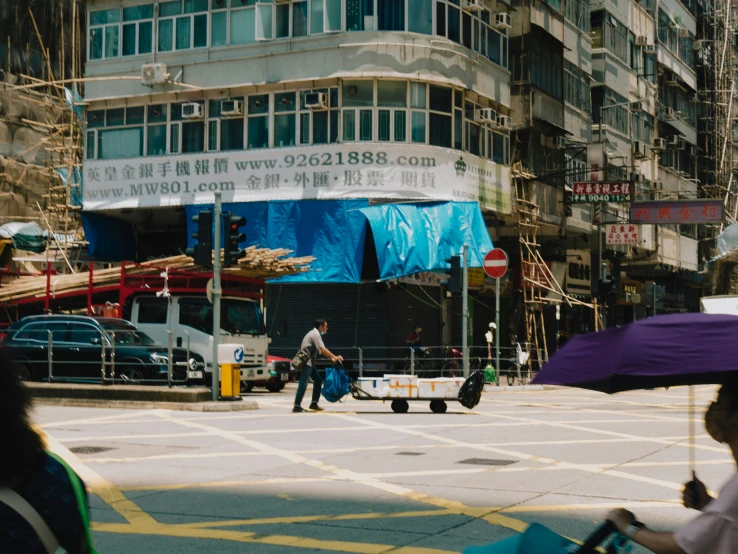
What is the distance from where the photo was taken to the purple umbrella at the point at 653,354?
3465 millimetres

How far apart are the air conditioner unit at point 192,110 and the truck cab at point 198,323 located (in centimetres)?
844

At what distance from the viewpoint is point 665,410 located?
19.9 metres

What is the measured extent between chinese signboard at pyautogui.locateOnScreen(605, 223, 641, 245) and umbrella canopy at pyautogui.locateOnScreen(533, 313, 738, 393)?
37.4m

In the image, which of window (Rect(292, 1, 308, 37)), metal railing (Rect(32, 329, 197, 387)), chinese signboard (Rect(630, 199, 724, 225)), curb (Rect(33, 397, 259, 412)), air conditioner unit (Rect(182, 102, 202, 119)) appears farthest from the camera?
chinese signboard (Rect(630, 199, 724, 225))

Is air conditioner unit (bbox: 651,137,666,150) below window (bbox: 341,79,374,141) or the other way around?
the other way around

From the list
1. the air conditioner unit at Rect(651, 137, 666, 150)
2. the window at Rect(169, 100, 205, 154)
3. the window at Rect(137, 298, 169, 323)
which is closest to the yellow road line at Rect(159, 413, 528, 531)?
the window at Rect(137, 298, 169, 323)

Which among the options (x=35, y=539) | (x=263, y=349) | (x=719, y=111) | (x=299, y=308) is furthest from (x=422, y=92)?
(x=719, y=111)

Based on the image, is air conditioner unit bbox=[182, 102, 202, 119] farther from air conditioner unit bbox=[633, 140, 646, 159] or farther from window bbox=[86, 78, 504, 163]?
air conditioner unit bbox=[633, 140, 646, 159]

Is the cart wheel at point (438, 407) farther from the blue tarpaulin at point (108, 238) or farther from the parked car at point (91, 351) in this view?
the blue tarpaulin at point (108, 238)

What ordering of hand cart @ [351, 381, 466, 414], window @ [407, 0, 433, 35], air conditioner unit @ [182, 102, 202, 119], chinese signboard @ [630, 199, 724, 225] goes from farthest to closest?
chinese signboard @ [630, 199, 724, 225], air conditioner unit @ [182, 102, 202, 119], window @ [407, 0, 433, 35], hand cart @ [351, 381, 466, 414]

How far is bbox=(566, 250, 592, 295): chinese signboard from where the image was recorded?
4134cm

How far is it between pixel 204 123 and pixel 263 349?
30.7 ft

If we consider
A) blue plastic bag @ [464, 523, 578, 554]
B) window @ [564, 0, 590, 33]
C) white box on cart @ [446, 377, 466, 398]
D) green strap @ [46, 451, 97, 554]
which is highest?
window @ [564, 0, 590, 33]

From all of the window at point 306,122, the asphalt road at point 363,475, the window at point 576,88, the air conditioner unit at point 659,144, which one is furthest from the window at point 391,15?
the air conditioner unit at point 659,144
